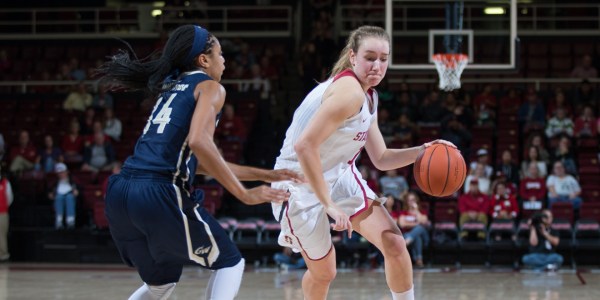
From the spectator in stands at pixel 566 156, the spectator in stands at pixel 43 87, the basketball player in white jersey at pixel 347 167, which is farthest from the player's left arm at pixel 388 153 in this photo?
the spectator in stands at pixel 43 87

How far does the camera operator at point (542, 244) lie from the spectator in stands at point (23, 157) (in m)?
7.67

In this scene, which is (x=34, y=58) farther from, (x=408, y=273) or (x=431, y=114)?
(x=408, y=273)

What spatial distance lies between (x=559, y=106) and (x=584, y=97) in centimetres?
96

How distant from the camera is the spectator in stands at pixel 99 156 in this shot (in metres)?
14.0

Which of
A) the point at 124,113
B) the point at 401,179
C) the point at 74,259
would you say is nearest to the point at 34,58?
the point at 124,113

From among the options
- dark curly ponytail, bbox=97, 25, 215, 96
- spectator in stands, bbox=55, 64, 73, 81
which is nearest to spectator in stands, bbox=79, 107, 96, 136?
spectator in stands, bbox=55, 64, 73, 81

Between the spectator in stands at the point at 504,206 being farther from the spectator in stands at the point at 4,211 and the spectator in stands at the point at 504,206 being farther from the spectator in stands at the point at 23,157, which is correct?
the spectator in stands at the point at 23,157

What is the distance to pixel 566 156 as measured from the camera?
13234 millimetres

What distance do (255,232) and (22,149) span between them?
4.11 m

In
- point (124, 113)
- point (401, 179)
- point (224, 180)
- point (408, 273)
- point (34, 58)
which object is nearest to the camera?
point (224, 180)

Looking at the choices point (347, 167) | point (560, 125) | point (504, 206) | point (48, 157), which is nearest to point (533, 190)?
point (504, 206)

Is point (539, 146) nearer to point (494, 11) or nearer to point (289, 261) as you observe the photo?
point (494, 11)

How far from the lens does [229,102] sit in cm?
1582

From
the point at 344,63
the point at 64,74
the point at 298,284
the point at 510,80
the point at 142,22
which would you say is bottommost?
the point at 298,284
